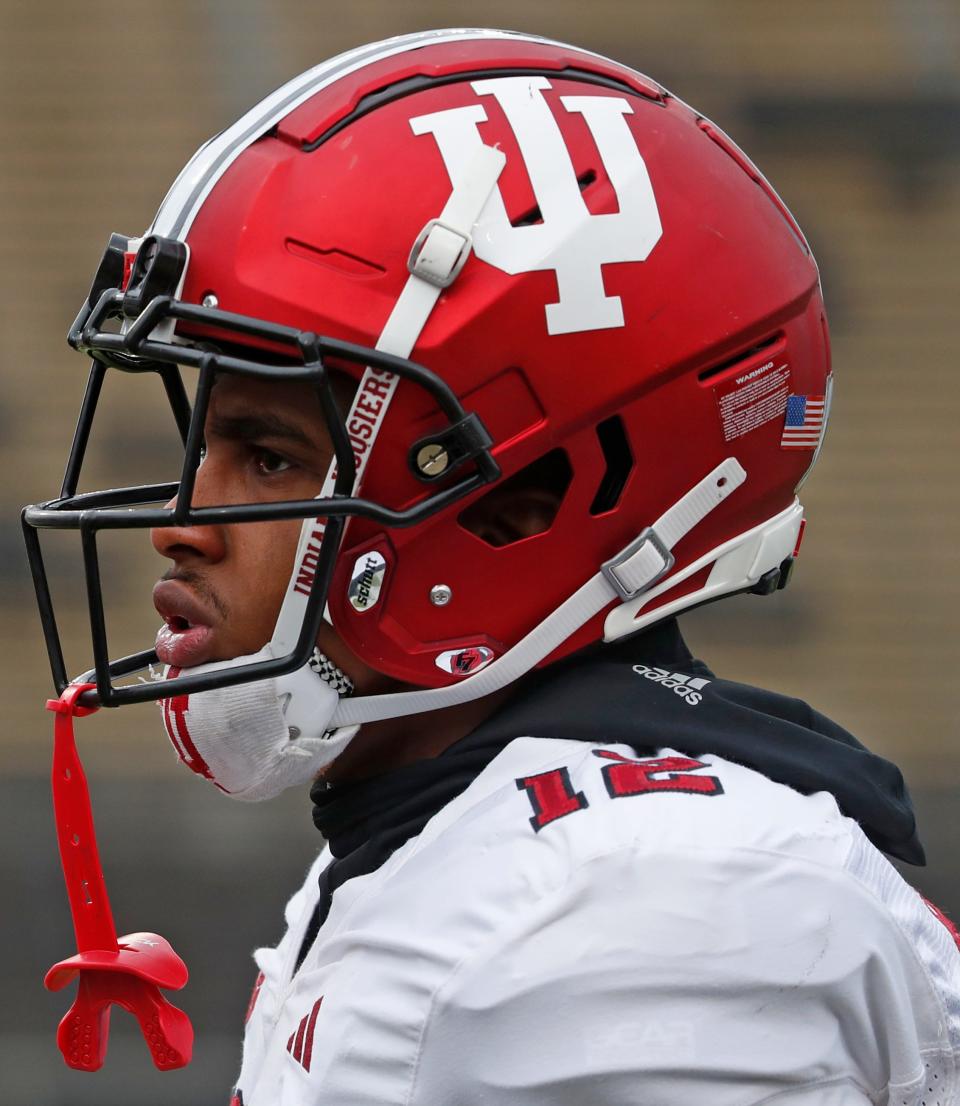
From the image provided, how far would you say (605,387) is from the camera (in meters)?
1.79

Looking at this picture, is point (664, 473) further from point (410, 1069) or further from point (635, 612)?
A: point (410, 1069)

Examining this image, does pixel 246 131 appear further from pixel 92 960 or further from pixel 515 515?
pixel 92 960

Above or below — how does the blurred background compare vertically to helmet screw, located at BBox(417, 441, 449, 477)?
below

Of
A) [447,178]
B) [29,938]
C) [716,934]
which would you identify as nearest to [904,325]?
[29,938]

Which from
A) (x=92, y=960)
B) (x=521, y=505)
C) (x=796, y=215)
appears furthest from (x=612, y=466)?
(x=796, y=215)

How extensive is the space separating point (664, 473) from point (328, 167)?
546 mm

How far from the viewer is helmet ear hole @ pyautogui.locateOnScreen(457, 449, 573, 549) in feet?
6.03

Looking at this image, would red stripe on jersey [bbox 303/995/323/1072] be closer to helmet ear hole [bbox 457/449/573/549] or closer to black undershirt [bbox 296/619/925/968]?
black undershirt [bbox 296/619/925/968]

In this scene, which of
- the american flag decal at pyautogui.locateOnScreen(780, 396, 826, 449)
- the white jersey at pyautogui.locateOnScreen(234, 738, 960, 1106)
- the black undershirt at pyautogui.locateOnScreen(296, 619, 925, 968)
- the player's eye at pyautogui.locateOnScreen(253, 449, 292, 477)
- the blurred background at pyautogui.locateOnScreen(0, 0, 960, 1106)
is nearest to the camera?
the white jersey at pyautogui.locateOnScreen(234, 738, 960, 1106)

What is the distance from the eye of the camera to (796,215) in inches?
216

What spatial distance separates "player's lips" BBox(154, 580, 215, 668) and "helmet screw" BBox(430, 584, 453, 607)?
0.26 m

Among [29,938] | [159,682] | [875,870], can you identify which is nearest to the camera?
[875,870]

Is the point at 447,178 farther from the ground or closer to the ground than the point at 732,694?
farther from the ground

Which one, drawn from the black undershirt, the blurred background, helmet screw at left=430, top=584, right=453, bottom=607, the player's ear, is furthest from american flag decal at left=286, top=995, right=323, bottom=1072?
the blurred background
